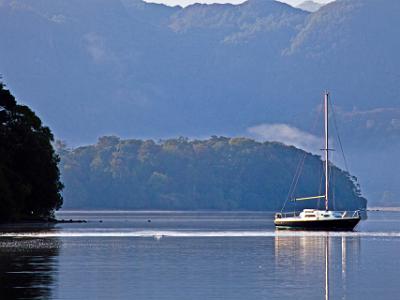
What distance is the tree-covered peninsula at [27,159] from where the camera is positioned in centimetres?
14900

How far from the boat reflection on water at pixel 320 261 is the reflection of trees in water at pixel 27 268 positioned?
11.3m

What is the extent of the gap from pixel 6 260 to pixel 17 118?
82.3 metres

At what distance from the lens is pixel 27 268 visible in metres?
66.5

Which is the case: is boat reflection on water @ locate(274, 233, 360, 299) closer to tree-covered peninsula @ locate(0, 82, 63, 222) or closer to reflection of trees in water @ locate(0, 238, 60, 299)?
reflection of trees in water @ locate(0, 238, 60, 299)

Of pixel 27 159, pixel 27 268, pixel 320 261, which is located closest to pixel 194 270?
pixel 27 268

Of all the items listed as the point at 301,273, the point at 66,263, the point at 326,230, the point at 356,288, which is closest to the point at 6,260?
the point at 66,263

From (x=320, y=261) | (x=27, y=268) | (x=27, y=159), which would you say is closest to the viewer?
(x=27, y=268)

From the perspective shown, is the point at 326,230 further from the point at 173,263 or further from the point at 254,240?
the point at 173,263

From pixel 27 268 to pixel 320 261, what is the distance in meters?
17.5

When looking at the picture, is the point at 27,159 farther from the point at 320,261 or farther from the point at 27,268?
the point at 27,268

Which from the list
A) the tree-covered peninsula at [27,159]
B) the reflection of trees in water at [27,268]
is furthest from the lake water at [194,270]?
the tree-covered peninsula at [27,159]

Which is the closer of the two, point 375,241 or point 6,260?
point 6,260

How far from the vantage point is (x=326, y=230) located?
142 metres

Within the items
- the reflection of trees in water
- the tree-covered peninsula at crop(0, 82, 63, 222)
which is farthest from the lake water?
the tree-covered peninsula at crop(0, 82, 63, 222)
